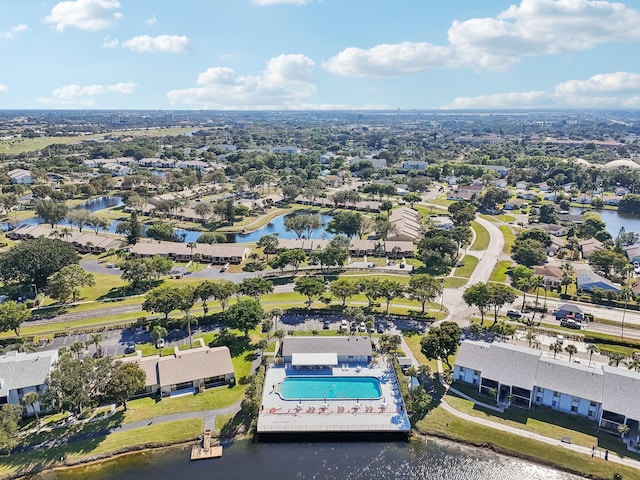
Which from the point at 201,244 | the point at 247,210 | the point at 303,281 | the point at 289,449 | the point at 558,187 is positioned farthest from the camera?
the point at 558,187

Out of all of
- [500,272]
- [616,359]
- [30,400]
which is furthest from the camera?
[500,272]

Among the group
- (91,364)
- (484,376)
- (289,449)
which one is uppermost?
(91,364)

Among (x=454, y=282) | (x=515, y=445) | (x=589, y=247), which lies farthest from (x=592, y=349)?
(x=589, y=247)

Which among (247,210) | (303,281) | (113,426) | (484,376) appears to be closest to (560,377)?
(484,376)

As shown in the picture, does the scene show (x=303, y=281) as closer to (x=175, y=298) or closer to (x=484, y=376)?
(x=175, y=298)

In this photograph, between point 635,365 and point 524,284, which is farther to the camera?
point 524,284

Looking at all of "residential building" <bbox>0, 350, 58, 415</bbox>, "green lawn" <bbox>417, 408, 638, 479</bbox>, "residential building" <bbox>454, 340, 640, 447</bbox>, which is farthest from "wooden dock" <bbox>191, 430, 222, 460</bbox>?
"residential building" <bbox>454, 340, 640, 447</bbox>

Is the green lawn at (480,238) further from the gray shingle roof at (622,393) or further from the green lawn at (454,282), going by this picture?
the gray shingle roof at (622,393)

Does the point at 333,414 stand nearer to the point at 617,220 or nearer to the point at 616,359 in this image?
the point at 616,359
